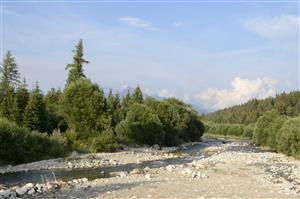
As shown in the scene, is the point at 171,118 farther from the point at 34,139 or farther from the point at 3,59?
the point at 34,139

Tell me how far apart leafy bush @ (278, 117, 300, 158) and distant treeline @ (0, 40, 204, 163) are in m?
23.2

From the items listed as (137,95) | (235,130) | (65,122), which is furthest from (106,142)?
(235,130)

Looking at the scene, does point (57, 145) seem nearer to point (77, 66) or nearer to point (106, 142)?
point (106, 142)

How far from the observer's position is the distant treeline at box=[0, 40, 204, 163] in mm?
47281

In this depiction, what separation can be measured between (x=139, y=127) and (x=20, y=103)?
85.5 feet

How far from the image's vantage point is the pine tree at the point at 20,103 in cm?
5778

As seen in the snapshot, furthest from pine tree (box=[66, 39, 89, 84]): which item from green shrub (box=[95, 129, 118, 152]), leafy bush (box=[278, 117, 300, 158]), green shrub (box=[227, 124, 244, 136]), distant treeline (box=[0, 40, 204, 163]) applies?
green shrub (box=[227, 124, 244, 136])

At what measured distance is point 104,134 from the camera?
62656mm

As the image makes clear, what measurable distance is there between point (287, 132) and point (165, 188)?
49122 millimetres

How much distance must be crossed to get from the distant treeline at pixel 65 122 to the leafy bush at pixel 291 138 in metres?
23.2

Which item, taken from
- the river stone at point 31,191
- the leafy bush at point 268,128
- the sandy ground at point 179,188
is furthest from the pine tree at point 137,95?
the river stone at point 31,191

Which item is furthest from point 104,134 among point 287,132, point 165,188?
point 165,188

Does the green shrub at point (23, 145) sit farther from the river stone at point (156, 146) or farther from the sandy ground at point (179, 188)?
the river stone at point (156, 146)

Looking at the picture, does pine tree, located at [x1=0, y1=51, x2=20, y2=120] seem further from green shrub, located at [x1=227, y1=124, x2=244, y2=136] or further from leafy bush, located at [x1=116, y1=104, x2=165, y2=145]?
green shrub, located at [x1=227, y1=124, x2=244, y2=136]
